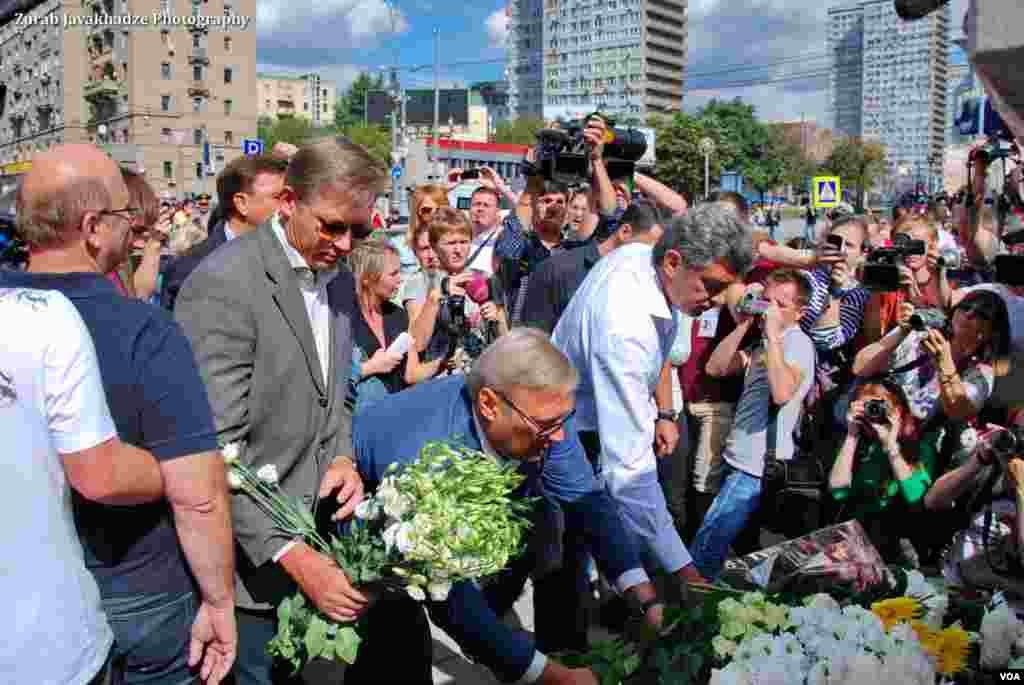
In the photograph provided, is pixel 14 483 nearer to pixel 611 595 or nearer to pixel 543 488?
pixel 543 488

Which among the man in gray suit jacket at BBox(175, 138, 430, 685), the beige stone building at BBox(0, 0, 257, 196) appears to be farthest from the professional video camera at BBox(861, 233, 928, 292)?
the beige stone building at BBox(0, 0, 257, 196)

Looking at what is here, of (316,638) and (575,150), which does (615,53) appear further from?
(316,638)

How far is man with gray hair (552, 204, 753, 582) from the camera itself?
9.76 feet

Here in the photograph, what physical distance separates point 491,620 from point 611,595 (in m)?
2.43

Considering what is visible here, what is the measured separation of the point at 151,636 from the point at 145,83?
74082 mm

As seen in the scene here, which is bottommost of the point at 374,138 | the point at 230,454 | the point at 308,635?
the point at 308,635

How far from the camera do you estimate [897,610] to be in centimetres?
215

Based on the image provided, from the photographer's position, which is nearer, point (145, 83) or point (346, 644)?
point (346, 644)

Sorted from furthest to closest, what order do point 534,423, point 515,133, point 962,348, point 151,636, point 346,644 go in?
point 515,133 < point 962,348 < point 534,423 < point 346,644 < point 151,636

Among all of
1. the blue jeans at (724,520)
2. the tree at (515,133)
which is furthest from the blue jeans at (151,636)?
the tree at (515,133)

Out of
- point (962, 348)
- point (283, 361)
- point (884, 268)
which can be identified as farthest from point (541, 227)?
point (283, 361)

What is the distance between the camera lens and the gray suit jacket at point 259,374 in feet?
7.69

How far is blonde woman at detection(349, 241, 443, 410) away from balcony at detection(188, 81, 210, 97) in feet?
242

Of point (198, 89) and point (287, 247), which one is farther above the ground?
point (198, 89)
